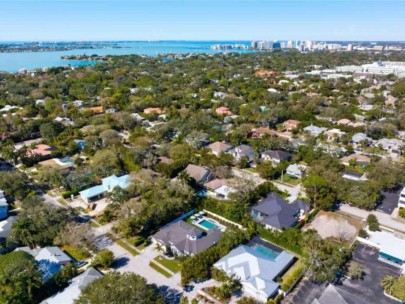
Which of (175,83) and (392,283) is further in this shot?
(175,83)

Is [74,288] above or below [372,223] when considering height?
below

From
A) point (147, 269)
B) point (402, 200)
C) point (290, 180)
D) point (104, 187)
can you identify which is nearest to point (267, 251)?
point (147, 269)

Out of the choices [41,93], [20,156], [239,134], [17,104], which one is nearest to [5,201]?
[20,156]

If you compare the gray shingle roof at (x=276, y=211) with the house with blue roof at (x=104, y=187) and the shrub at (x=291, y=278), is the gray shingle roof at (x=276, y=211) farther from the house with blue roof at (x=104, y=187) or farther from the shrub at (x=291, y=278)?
the house with blue roof at (x=104, y=187)

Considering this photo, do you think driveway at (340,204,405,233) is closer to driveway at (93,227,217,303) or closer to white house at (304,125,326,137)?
driveway at (93,227,217,303)

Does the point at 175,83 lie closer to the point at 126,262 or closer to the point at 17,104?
the point at 17,104

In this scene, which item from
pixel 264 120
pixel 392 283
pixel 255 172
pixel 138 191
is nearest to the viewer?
pixel 392 283

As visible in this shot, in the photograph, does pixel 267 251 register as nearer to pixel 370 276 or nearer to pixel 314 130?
pixel 370 276
